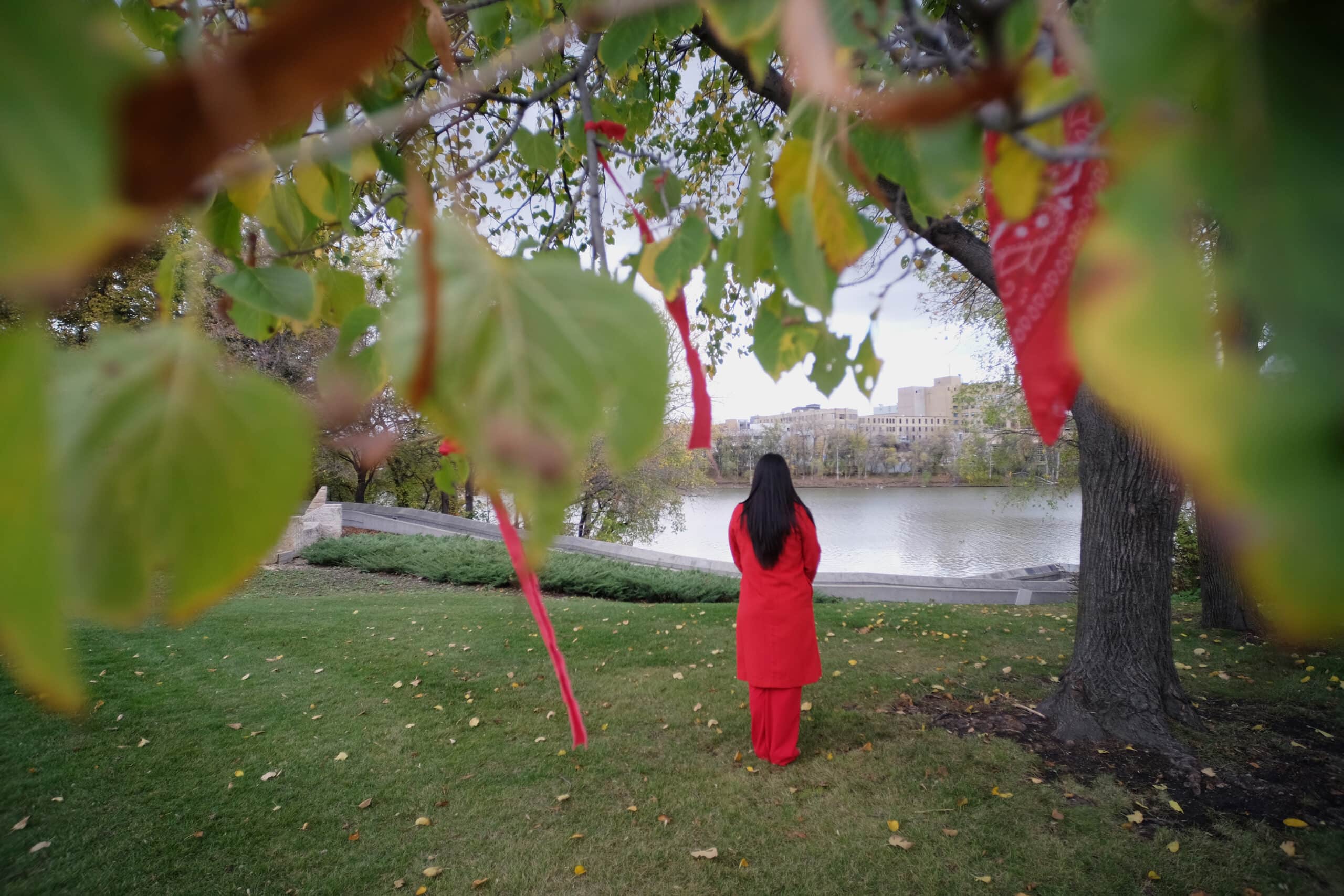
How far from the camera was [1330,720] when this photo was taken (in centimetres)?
426

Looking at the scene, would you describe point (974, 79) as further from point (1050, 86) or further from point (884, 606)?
point (884, 606)

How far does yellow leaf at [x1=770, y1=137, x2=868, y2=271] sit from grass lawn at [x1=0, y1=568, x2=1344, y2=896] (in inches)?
126

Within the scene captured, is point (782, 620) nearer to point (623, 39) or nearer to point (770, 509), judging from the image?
point (770, 509)

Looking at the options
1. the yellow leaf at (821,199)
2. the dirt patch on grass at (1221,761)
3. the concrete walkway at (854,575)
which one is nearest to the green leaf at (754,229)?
the yellow leaf at (821,199)

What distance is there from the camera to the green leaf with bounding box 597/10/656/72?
1.35 meters

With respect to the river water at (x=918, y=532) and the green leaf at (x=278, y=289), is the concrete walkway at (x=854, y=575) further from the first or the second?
the green leaf at (x=278, y=289)

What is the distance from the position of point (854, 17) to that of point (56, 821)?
5.09 meters

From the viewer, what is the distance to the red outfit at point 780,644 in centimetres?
392

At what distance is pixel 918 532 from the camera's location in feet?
72.0

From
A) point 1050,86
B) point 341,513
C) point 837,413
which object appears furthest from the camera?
point 341,513

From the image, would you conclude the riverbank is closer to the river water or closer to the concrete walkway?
the river water

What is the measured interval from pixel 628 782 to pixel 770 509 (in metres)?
1.92

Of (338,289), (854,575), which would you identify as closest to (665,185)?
(338,289)

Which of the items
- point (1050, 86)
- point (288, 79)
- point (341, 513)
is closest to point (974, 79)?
point (1050, 86)
